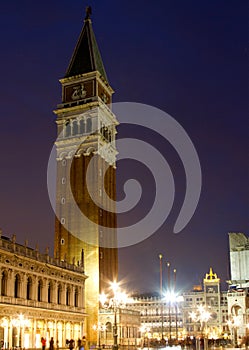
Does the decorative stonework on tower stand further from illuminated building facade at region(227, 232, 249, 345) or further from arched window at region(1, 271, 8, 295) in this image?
arched window at region(1, 271, 8, 295)

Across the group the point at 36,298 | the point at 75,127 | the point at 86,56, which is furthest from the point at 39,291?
the point at 86,56

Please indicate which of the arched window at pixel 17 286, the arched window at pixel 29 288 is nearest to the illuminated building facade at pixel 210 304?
the arched window at pixel 29 288

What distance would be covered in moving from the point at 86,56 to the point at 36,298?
164 ft

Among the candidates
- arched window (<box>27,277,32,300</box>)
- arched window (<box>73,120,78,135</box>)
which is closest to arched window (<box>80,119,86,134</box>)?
arched window (<box>73,120,78,135</box>)

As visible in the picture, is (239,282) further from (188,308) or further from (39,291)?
(188,308)

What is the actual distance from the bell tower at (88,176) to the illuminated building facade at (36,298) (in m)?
4.77

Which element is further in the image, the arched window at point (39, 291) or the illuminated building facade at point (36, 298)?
the arched window at point (39, 291)

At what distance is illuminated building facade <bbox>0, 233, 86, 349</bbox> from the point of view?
56.0m

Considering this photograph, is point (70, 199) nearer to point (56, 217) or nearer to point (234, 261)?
point (56, 217)

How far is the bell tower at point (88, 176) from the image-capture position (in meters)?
83.1

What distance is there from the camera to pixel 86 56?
9631 cm

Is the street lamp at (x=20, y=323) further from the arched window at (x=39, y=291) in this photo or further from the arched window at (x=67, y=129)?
the arched window at (x=67, y=129)

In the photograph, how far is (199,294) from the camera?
164125 millimetres

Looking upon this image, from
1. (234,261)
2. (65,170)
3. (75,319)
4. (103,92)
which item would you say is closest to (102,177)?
(65,170)
